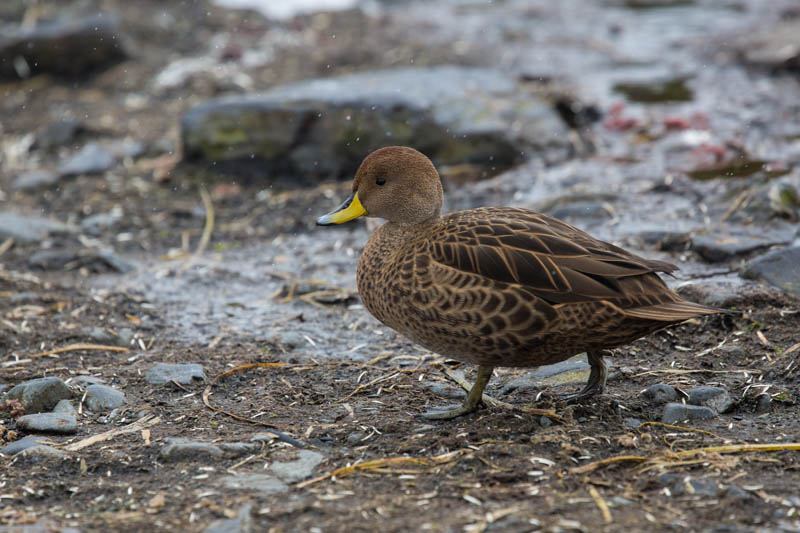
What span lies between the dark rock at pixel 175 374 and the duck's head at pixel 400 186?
1.17 meters

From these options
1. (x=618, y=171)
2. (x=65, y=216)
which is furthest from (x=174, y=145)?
(x=618, y=171)

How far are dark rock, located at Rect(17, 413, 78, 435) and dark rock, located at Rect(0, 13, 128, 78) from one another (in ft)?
22.5

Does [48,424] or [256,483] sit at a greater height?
[256,483]

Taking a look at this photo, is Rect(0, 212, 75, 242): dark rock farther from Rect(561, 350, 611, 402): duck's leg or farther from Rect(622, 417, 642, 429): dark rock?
Rect(622, 417, 642, 429): dark rock

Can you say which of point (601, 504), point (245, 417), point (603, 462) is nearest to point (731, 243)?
point (603, 462)

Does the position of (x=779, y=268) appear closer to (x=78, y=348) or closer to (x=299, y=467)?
(x=299, y=467)

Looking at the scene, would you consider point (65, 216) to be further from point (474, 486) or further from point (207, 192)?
point (474, 486)

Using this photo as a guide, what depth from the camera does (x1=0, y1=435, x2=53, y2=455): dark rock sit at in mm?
3668

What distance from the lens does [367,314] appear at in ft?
17.9

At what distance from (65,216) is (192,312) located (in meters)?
2.17

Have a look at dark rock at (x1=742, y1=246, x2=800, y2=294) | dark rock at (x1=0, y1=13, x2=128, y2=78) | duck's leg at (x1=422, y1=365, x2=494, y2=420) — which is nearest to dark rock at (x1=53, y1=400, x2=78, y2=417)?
duck's leg at (x1=422, y1=365, x2=494, y2=420)

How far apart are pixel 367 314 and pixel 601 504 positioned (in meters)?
2.63

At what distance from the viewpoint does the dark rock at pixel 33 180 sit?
7.71 m

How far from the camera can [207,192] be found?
7.51 metres
